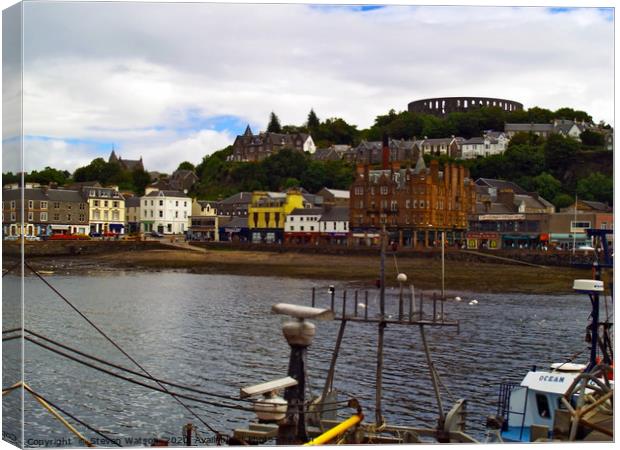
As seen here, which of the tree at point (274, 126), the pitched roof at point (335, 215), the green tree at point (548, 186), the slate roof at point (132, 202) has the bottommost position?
the pitched roof at point (335, 215)

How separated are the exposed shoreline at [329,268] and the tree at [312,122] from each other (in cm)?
4401

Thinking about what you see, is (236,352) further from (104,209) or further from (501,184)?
(501,184)

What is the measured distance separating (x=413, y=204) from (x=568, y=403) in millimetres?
49355

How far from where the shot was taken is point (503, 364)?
1819cm

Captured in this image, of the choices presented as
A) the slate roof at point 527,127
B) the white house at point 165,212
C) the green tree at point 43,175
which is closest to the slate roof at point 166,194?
the white house at point 165,212

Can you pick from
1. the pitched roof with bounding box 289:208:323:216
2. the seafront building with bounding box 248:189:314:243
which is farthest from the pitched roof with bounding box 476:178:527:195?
the seafront building with bounding box 248:189:314:243

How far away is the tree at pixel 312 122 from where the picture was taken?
99875 millimetres

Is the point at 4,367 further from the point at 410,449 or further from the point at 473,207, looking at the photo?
the point at 473,207

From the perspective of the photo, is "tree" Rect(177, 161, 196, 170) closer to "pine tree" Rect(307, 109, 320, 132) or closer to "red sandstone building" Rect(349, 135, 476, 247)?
"pine tree" Rect(307, 109, 320, 132)

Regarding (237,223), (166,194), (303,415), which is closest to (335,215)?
(237,223)

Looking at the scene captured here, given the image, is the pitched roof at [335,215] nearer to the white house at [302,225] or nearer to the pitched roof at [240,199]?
the white house at [302,225]

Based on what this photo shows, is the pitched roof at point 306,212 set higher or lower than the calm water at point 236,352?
higher

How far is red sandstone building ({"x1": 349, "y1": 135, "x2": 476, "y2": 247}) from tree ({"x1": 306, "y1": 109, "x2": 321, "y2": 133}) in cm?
3860

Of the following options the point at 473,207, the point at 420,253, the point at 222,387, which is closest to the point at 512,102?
the point at 473,207
